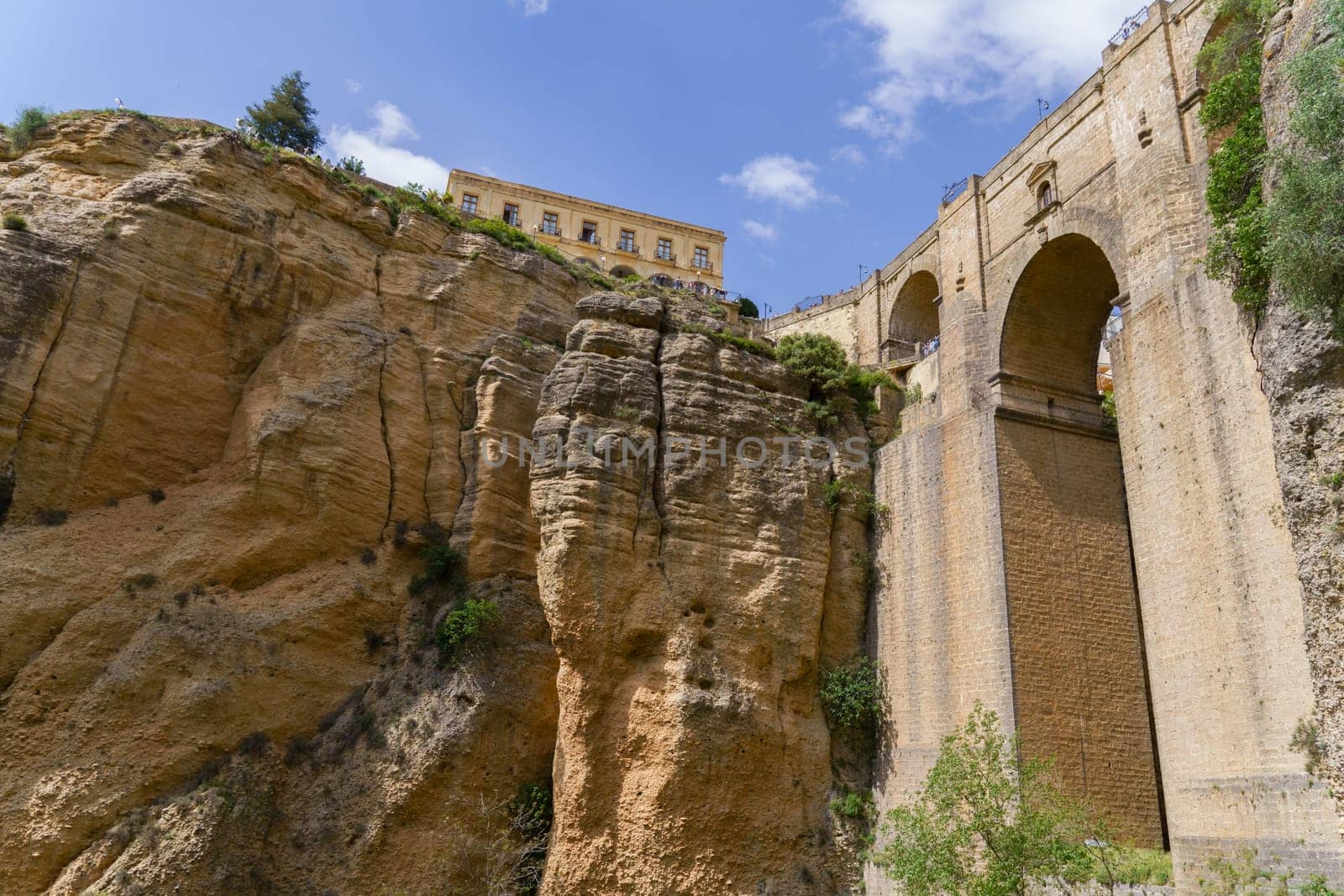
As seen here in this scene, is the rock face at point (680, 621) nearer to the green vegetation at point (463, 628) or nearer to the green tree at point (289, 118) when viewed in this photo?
the green vegetation at point (463, 628)

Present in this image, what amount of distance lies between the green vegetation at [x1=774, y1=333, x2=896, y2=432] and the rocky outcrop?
9446 mm

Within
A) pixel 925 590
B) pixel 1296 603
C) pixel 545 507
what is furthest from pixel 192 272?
pixel 1296 603

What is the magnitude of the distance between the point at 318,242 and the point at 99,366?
522 centimetres

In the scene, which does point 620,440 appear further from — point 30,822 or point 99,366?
point 30,822

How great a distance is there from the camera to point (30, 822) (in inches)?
597

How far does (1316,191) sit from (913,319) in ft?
54.5

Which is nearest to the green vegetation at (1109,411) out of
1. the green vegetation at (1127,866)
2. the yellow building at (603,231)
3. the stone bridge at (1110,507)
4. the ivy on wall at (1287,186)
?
the stone bridge at (1110,507)

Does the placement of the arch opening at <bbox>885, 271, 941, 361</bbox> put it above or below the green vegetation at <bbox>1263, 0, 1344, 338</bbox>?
above

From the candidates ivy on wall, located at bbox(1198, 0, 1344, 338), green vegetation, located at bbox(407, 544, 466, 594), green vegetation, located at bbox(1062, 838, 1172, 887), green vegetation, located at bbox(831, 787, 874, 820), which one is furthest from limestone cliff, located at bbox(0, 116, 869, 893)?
ivy on wall, located at bbox(1198, 0, 1344, 338)

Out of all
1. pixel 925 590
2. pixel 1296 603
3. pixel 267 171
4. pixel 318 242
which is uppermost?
pixel 267 171

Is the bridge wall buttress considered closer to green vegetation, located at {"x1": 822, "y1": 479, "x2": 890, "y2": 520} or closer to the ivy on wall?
green vegetation, located at {"x1": 822, "y1": 479, "x2": 890, "y2": 520}

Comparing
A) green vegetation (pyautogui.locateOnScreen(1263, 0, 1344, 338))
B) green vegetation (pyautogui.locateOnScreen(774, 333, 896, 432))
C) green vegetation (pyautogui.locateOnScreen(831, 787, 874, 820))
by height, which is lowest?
green vegetation (pyautogui.locateOnScreen(831, 787, 874, 820))

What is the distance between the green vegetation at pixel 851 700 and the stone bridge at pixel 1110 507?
432mm

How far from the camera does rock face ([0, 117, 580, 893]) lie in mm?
16109
